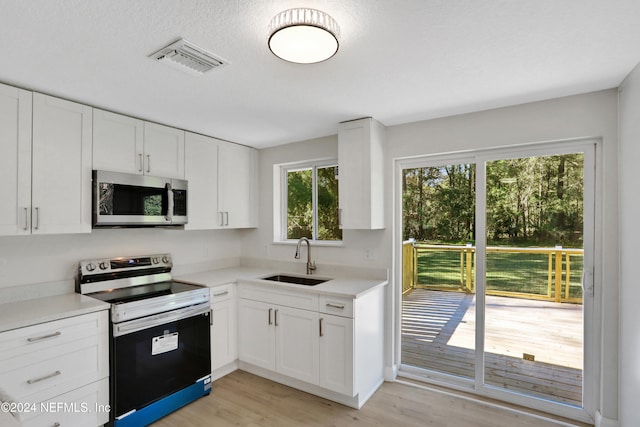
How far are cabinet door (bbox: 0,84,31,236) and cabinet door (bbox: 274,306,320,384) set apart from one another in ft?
6.36

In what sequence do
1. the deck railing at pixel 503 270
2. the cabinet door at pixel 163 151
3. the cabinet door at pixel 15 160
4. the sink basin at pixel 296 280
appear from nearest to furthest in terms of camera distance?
the cabinet door at pixel 15 160 < the deck railing at pixel 503 270 < the cabinet door at pixel 163 151 < the sink basin at pixel 296 280

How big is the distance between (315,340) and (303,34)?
7.30ft

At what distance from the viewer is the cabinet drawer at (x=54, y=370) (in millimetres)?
1865

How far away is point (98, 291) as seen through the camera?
2.69 metres

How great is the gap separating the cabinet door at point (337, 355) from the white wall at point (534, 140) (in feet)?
2.17

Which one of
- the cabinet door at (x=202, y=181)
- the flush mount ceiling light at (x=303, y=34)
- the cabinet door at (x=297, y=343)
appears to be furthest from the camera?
the cabinet door at (x=202, y=181)

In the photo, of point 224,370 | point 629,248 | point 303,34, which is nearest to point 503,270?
point 629,248

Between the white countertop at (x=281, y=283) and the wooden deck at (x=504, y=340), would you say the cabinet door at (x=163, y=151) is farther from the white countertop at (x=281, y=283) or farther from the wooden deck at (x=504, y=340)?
the wooden deck at (x=504, y=340)

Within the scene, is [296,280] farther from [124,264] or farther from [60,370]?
[60,370]

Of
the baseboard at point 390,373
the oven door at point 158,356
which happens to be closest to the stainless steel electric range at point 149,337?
the oven door at point 158,356

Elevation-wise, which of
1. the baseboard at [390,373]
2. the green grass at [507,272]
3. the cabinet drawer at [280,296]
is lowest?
the baseboard at [390,373]

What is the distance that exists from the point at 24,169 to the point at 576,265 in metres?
3.87

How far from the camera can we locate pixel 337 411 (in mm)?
2576

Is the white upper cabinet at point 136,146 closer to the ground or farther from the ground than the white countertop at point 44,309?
farther from the ground
